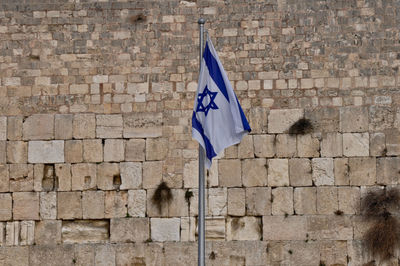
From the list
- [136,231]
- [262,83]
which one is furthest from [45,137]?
[262,83]

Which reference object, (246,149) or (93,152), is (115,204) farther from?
(246,149)

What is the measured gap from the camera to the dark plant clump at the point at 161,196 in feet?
31.1

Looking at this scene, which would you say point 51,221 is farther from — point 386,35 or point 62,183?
point 386,35

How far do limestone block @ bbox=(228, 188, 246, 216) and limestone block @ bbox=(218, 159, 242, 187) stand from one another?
93 mm

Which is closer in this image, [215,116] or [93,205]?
[215,116]

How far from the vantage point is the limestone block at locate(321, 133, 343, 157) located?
9477 mm

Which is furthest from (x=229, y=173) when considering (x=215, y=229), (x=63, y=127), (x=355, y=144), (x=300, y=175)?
(x=63, y=127)

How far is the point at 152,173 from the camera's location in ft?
31.3

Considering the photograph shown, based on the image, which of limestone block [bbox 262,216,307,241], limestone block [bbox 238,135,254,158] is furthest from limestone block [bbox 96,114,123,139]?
limestone block [bbox 262,216,307,241]

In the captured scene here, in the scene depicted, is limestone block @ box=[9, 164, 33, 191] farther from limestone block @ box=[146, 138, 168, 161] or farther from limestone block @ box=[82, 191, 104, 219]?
limestone block @ box=[146, 138, 168, 161]

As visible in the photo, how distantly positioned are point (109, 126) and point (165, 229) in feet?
5.24

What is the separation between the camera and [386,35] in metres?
9.62

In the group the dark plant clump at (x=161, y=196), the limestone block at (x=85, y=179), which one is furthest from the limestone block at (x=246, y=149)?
the limestone block at (x=85, y=179)

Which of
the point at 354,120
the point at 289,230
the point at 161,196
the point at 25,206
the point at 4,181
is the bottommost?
the point at 289,230
